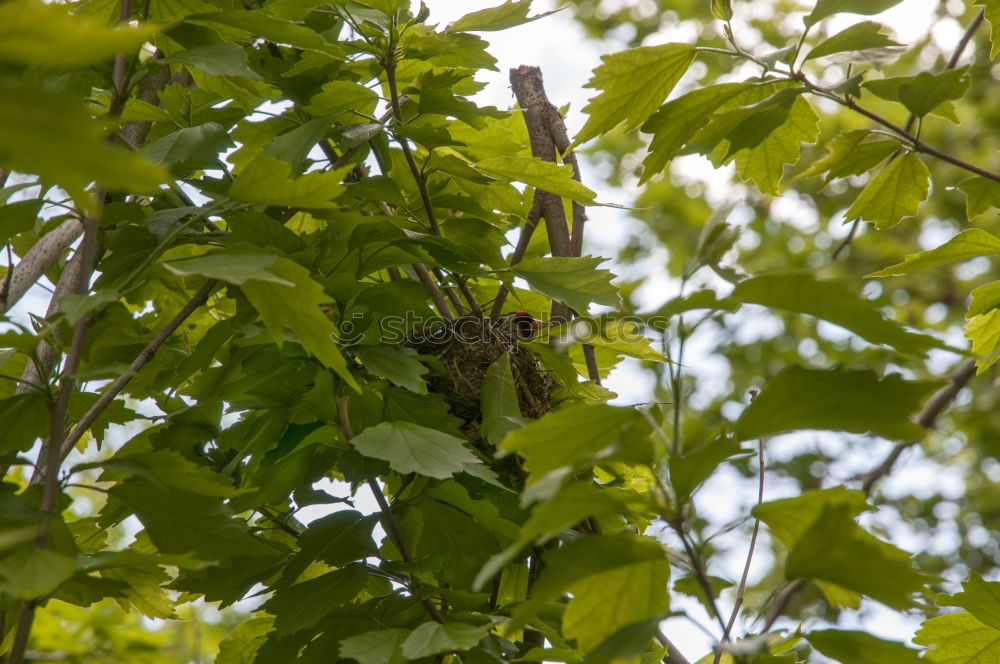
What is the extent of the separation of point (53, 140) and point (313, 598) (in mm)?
682

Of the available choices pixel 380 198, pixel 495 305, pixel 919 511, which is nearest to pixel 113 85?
Result: pixel 380 198

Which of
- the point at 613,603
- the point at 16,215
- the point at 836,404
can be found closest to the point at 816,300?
the point at 836,404

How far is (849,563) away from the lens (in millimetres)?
662

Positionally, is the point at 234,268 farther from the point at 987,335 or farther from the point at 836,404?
the point at 987,335

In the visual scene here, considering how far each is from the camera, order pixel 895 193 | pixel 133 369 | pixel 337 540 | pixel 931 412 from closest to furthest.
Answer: pixel 133 369 → pixel 337 540 → pixel 895 193 → pixel 931 412

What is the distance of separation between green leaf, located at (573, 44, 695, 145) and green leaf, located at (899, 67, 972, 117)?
0.92 ft

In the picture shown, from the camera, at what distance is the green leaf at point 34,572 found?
670 mm

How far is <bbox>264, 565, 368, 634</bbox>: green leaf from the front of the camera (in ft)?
3.27

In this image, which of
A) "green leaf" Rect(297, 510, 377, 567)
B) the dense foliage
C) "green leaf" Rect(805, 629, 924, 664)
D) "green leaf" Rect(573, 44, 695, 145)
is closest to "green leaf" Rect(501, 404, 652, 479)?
the dense foliage

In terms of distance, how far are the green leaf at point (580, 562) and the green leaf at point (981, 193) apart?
82 cm

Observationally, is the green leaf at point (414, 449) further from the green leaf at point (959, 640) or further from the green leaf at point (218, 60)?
the green leaf at point (959, 640)

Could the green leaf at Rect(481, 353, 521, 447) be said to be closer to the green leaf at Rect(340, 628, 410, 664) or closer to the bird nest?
the bird nest

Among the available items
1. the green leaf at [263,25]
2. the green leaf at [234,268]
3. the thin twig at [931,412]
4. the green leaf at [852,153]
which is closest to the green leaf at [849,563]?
the green leaf at [234,268]

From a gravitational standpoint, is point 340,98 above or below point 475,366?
above
